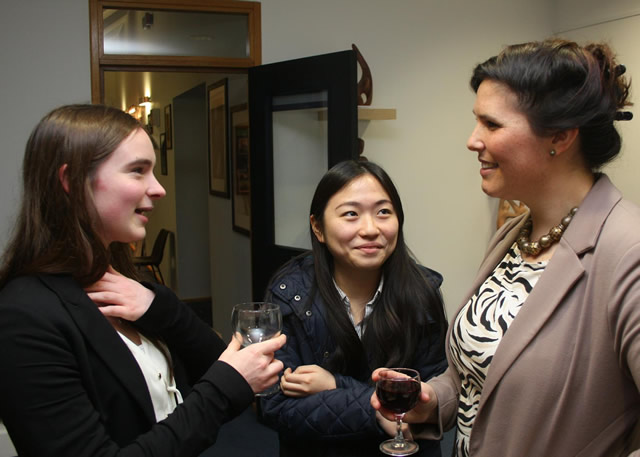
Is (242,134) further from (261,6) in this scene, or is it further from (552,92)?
(552,92)

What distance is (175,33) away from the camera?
3.98m

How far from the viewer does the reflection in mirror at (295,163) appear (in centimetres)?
394

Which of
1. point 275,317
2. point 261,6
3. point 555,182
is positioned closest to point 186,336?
point 275,317

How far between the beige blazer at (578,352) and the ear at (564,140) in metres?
0.10

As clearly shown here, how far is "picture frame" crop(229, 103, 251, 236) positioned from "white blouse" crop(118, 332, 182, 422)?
145 inches

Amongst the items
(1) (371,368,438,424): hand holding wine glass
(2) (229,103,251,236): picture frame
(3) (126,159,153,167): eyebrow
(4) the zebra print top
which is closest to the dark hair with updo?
(4) the zebra print top

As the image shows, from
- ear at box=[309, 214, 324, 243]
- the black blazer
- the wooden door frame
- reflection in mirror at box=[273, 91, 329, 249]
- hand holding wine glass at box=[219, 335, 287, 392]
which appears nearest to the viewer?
the black blazer

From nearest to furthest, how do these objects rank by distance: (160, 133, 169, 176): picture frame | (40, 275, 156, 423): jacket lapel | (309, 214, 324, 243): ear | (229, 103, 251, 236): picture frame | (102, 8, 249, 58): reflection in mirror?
(40, 275, 156, 423): jacket lapel → (309, 214, 324, 243): ear → (102, 8, 249, 58): reflection in mirror → (229, 103, 251, 236): picture frame → (160, 133, 169, 176): picture frame

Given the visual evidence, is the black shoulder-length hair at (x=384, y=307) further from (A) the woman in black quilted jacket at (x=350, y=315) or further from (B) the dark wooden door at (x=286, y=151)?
(B) the dark wooden door at (x=286, y=151)

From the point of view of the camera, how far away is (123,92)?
1036 centimetres

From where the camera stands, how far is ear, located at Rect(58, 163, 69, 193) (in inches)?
45.8

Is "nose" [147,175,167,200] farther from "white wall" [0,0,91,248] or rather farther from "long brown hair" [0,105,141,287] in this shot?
"white wall" [0,0,91,248]

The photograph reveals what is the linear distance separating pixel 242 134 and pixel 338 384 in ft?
12.2

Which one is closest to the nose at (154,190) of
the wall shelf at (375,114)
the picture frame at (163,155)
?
the wall shelf at (375,114)
